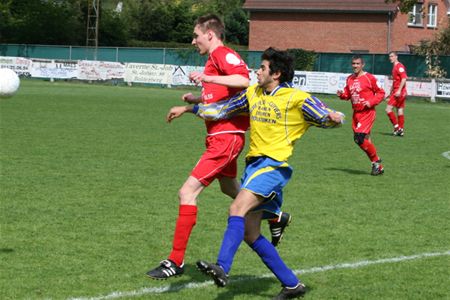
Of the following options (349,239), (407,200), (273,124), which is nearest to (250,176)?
(273,124)

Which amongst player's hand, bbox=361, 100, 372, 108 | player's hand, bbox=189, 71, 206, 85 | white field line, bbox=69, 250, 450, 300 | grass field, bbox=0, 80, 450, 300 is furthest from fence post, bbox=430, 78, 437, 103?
player's hand, bbox=189, 71, 206, 85

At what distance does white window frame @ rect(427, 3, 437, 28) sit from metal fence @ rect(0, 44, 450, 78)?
18726 millimetres

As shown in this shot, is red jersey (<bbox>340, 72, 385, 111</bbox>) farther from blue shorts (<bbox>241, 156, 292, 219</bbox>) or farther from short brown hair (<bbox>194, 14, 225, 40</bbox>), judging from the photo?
blue shorts (<bbox>241, 156, 292, 219</bbox>)

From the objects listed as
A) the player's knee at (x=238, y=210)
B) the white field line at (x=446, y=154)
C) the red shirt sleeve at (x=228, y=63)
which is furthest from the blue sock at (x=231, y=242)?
the white field line at (x=446, y=154)

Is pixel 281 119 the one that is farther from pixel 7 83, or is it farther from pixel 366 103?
pixel 366 103

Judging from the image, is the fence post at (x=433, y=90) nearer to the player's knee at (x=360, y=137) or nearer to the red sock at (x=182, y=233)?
the player's knee at (x=360, y=137)

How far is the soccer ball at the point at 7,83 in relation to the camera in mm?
7250

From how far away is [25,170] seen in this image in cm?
1273

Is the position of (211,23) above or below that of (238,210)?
above

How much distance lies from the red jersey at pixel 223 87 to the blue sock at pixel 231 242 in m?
1.26

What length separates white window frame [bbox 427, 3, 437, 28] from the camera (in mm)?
59344

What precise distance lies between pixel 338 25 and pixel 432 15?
846 cm

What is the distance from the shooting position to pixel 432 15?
5978 cm

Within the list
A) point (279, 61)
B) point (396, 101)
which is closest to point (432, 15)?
point (396, 101)
